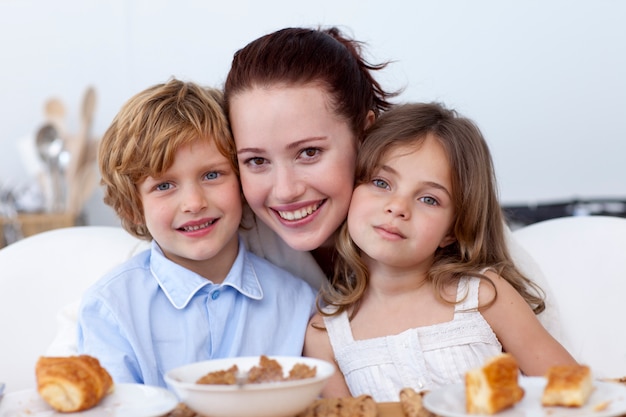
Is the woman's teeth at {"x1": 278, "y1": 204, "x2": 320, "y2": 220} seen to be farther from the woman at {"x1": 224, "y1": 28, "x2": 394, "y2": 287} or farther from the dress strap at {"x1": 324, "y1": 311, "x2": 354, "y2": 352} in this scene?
the dress strap at {"x1": 324, "y1": 311, "x2": 354, "y2": 352}

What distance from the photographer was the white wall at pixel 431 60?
140 inches

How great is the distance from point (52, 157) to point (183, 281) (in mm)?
2092

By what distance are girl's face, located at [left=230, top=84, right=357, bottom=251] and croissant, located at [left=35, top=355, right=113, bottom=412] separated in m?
0.68

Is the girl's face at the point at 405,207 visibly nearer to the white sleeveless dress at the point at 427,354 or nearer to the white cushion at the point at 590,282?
the white sleeveless dress at the point at 427,354

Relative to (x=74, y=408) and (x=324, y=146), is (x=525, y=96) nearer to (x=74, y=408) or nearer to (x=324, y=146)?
(x=324, y=146)

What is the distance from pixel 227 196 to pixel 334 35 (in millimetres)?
537

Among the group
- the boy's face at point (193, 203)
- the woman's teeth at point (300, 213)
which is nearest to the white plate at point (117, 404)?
the boy's face at point (193, 203)

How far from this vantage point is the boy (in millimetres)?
1526

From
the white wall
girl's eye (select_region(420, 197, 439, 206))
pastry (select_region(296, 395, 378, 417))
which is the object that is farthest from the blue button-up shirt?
the white wall

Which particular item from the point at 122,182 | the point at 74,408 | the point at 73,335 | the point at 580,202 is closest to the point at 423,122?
the point at 122,182

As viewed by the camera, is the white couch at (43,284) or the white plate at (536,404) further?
the white couch at (43,284)

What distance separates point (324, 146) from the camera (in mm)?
1627

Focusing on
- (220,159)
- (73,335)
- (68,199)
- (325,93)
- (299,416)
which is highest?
(325,93)

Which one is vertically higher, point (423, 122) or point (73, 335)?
point (423, 122)
